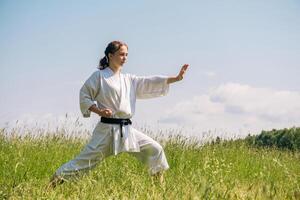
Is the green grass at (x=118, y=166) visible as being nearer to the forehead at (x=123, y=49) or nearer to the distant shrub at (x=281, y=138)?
the forehead at (x=123, y=49)

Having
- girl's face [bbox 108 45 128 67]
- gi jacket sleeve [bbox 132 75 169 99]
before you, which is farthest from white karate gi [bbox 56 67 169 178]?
gi jacket sleeve [bbox 132 75 169 99]

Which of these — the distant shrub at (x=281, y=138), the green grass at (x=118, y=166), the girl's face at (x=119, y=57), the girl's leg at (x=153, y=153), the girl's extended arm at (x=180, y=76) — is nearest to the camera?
the green grass at (x=118, y=166)

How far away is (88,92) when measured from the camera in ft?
18.7

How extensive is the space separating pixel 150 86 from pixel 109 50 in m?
0.71

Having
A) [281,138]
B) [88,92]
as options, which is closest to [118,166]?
[88,92]

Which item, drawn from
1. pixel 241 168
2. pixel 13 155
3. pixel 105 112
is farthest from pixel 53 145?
pixel 105 112

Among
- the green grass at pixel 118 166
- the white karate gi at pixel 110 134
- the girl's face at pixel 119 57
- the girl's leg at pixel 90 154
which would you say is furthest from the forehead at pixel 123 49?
the green grass at pixel 118 166

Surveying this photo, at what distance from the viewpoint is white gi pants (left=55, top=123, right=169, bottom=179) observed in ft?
18.2

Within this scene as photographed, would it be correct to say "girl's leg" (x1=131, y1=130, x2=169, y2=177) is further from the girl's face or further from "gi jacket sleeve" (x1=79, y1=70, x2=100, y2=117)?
the girl's face

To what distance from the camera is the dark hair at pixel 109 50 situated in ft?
19.0

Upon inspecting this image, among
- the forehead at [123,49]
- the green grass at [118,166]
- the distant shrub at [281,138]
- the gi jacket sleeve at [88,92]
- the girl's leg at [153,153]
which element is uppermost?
the forehead at [123,49]

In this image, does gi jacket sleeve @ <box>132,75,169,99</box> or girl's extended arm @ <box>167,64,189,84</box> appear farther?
gi jacket sleeve @ <box>132,75,169,99</box>

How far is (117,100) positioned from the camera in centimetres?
563

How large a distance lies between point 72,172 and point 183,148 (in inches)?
149
